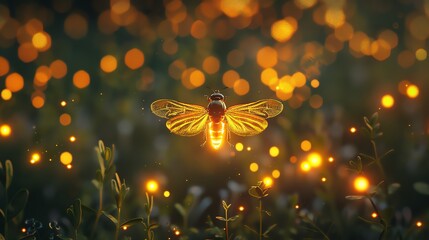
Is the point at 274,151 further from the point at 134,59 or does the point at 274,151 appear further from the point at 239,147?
Answer: the point at 134,59

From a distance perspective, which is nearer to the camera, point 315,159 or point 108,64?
point 315,159

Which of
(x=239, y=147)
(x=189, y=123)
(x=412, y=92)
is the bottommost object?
(x=239, y=147)

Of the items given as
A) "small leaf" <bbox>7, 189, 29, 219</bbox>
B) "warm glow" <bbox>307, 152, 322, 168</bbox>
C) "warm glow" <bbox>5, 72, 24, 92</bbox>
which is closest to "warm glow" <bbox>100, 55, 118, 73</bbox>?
"warm glow" <bbox>5, 72, 24, 92</bbox>

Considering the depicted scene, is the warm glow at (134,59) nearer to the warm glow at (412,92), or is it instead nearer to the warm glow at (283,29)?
the warm glow at (283,29)

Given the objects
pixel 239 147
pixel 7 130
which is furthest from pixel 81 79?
pixel 239 147

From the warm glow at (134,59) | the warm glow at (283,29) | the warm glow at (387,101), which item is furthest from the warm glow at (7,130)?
the warm glow at (387,101)

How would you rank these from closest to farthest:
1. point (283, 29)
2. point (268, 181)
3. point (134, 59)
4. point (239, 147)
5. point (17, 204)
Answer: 1. point (17, 204)
2. point (268, 181)
3. point (239, 147)
4. point (134, 59)
5. point (283, 29)

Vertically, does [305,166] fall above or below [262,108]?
below

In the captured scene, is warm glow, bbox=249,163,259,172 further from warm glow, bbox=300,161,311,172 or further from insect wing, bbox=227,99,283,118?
insect wing, bbox=227,99,283,118
